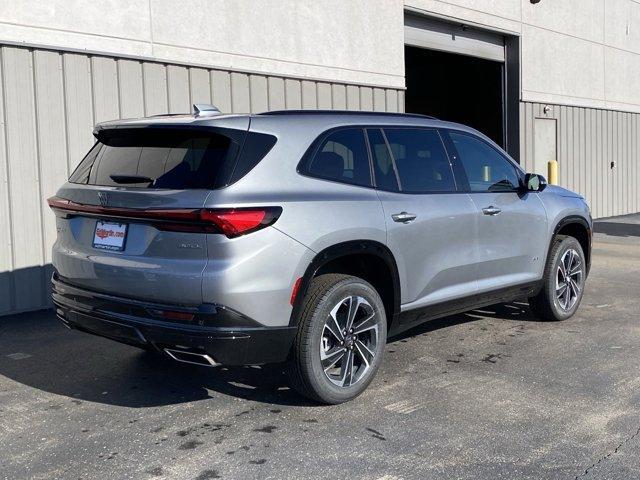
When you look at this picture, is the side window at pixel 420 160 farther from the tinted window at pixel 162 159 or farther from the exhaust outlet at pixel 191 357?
the exhaust outlet at pixel 191 357

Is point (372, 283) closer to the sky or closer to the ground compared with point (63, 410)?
closer to the sky

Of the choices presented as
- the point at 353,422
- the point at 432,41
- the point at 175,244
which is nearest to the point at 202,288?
the point at 175,244

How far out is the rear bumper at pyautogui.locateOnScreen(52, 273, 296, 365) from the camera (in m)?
4.26

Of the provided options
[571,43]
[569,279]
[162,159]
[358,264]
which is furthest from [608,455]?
[571,43]

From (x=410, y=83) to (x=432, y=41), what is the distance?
7.37 metres

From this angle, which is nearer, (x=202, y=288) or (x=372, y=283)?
(x=202, y=288)

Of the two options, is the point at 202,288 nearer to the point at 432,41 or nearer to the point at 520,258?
the point at 520,258

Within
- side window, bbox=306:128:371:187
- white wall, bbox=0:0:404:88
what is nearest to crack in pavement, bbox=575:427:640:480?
side window, bbox=306:128:371:187

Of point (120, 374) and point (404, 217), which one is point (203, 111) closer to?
point (404, 217)

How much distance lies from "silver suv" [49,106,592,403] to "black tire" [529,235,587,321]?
1.21 m

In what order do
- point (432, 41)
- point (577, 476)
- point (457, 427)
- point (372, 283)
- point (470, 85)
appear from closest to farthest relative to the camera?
1. point (577, 476)
2. point (457, 427)
3. point (372, 283)
4. point (432, 41)
5. point (470, 85)

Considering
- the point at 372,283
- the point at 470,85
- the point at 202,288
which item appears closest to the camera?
the point at 202,288

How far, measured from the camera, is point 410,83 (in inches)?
821

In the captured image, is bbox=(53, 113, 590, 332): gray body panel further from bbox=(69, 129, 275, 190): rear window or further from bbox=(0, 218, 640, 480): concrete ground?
bbox=(0, 218, 640, 480): concrete ground
